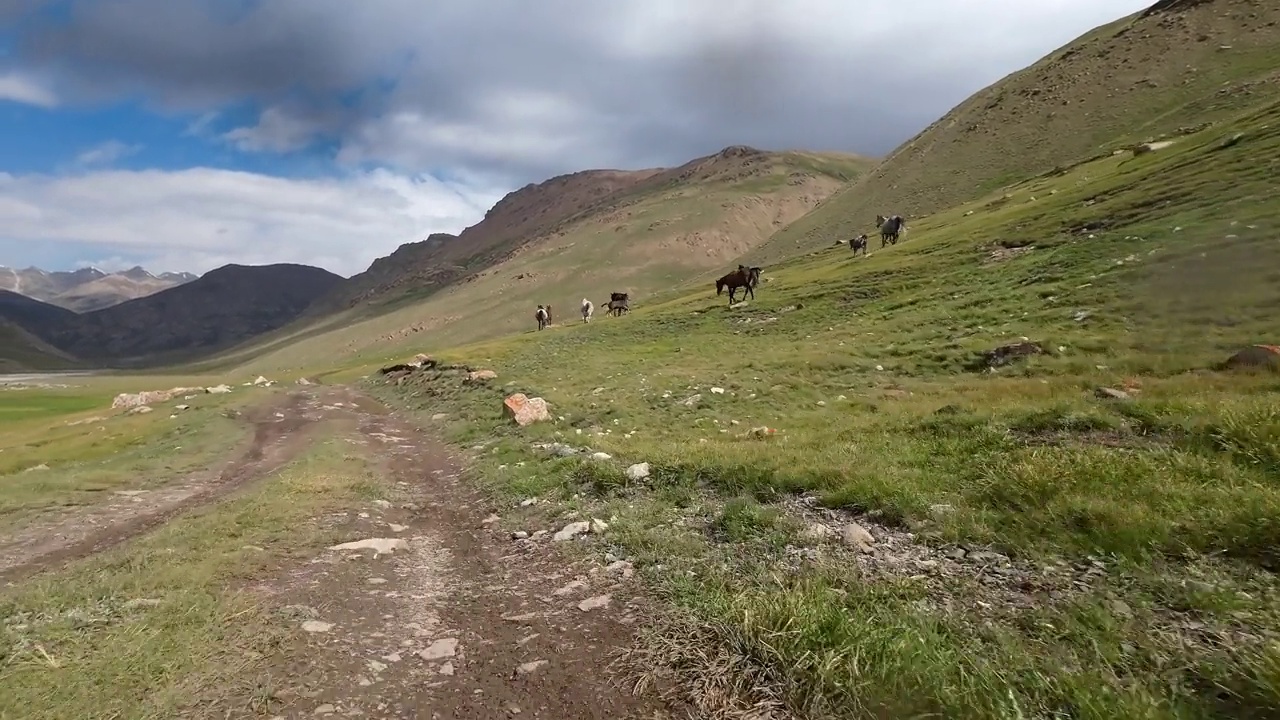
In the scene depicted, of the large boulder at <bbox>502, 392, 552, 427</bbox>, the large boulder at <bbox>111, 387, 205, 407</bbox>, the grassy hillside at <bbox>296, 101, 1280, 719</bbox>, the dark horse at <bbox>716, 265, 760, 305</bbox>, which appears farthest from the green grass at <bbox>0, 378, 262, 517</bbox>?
the dark horse at <bbox>716, 265, 760, 305</bbox>

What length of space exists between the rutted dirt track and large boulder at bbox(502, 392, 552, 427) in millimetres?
8091

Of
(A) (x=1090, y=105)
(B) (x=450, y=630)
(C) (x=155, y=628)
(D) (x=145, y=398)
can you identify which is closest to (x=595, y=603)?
(B) (x=450, y=630)

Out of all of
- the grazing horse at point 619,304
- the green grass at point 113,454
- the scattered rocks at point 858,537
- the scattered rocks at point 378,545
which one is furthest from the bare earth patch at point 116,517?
the grazing horse at point 619,304

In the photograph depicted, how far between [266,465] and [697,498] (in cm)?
1703

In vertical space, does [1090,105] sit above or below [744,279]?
above

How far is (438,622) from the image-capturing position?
7.07 meters

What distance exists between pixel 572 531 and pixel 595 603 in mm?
2696

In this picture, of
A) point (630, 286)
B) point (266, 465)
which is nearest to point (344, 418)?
point (266, 465)

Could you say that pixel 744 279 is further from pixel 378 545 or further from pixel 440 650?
pixel 440 650

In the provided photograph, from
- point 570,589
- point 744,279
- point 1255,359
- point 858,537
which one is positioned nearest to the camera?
point 858,537

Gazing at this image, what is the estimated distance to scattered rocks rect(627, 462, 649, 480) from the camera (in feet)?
39.5

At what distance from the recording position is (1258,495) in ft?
19.8

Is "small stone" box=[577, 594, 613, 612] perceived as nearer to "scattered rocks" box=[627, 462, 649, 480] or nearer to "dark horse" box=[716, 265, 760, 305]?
"scattered rocks" box=[627, 462, 649, 480]

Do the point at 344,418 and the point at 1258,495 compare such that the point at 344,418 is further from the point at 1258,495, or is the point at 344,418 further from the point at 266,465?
the point at 1258,495
